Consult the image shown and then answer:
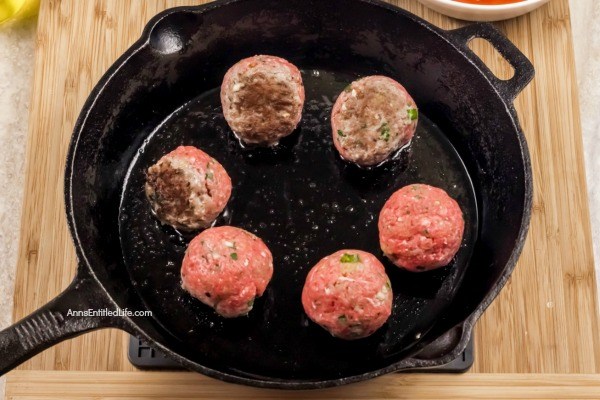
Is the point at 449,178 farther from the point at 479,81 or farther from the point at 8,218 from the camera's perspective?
the point at 8,218

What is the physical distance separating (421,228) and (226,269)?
497 millimetres

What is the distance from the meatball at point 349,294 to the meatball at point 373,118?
306 millimetres

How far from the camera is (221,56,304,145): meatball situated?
1.81 metres

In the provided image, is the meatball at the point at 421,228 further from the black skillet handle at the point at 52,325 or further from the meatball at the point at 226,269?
the black skillet handle at the point at 52,325

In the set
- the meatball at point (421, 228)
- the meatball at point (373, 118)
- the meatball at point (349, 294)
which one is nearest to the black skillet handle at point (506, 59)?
the meatball at point (373, 118)

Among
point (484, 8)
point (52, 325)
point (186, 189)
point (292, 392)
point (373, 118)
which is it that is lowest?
point (292, 392)

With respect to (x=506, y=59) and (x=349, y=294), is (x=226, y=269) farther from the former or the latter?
(x=506, y=59)

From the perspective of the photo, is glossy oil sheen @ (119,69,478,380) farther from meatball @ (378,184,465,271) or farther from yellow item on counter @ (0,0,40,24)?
yellow item on counter @ (0,0,40,24)

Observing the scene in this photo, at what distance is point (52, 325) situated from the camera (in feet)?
4.78

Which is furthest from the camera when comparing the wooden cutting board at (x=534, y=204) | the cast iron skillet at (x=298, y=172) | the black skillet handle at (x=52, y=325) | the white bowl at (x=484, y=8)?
the white bowl at (x=484, y=8)

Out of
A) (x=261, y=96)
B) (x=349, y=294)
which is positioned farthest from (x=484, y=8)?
(x=349, y=294)

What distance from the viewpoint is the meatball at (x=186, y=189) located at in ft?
5.77

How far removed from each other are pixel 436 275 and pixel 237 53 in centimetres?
86

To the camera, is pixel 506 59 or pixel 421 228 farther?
pixel 506 59
